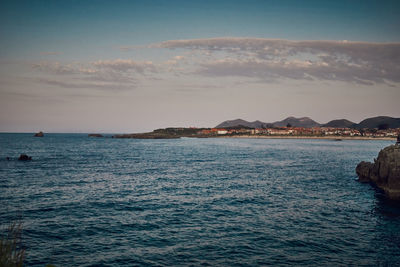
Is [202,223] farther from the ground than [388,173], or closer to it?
closer to it

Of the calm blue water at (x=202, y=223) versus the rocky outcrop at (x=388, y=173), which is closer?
the calm blue water at (x=202, y=223)

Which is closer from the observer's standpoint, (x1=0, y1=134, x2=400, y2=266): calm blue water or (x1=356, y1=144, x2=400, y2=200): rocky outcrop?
(x1=0, y1=134, x2=400, y2=266): calm blue water

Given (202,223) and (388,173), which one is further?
(388,173)

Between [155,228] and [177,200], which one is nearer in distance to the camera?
[155,228]

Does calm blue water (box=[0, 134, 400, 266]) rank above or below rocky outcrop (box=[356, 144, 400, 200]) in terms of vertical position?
below

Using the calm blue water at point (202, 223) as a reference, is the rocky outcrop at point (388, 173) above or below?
above

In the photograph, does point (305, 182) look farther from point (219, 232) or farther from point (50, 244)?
point (50, 244)

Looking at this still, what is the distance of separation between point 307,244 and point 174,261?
9.29m

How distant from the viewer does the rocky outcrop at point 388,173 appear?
3198 centimetres

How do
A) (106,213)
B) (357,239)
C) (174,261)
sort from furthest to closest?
1. (106,213)
2. (357,239)
3. (174,261)

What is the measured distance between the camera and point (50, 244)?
716 inches

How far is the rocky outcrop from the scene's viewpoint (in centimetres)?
3198

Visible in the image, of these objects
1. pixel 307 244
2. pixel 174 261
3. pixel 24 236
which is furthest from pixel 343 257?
pixel 24 236

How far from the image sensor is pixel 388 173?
3462cm
